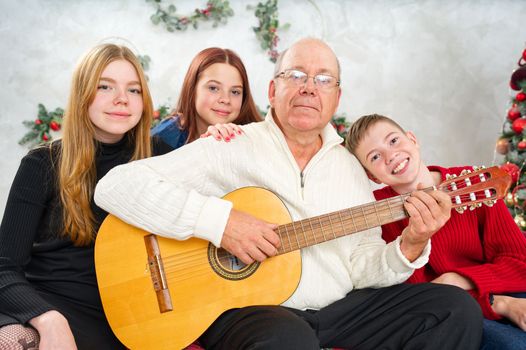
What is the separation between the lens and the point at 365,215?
1633 millimetres

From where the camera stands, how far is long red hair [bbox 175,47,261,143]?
2.72 meters

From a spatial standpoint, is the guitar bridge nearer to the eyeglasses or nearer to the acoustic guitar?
the acoustic guitar

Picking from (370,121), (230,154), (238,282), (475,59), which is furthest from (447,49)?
(238,282)

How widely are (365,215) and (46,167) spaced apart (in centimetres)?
117

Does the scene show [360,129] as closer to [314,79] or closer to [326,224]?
[314,79]

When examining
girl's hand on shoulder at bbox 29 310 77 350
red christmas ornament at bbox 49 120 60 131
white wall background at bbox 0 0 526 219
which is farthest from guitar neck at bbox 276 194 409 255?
red christmas ornament at bbox 49 120 60 131

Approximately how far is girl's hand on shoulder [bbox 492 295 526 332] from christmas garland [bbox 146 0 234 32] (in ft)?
11.8

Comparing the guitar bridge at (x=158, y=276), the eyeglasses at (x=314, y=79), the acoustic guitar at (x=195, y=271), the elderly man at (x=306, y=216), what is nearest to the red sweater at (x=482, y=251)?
the elderly man at (x=306, y=216)

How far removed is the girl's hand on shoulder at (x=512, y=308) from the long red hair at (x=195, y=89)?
64.9 inches

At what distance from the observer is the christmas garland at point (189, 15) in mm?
4410

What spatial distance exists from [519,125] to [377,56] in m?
1.78

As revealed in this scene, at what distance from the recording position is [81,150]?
1831 millimetres

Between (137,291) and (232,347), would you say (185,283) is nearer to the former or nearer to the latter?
(137,291)

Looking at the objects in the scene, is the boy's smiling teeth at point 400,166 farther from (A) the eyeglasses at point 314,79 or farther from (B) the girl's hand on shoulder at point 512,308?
(B) the girl's hand on shoulder at point 512,308
